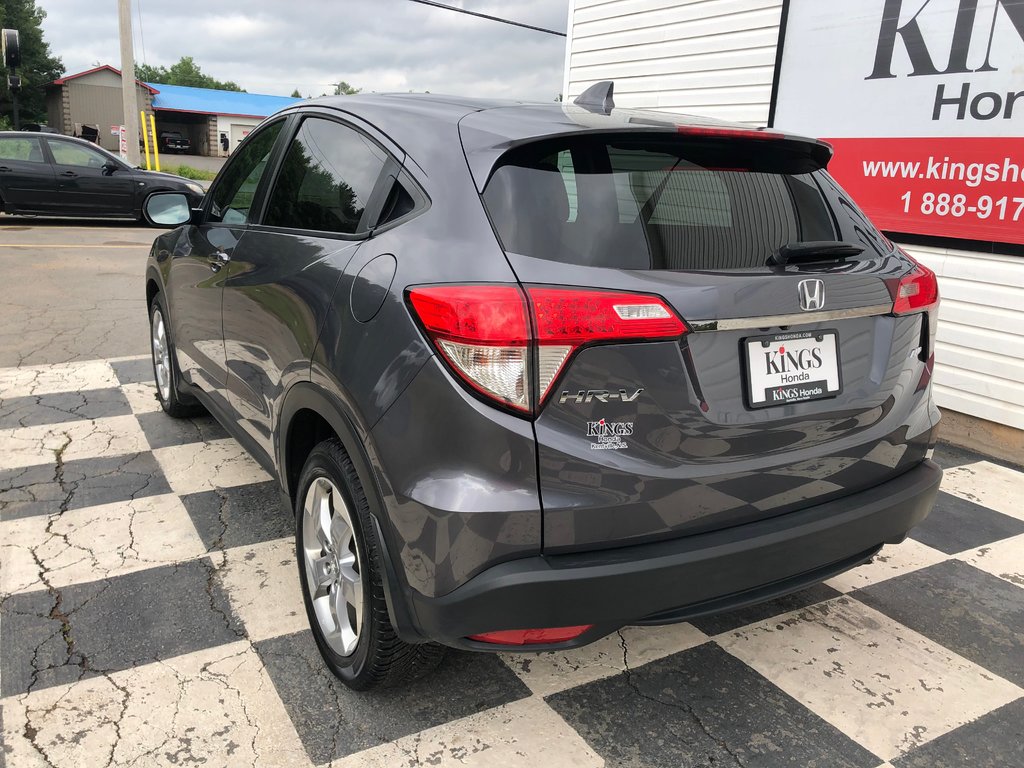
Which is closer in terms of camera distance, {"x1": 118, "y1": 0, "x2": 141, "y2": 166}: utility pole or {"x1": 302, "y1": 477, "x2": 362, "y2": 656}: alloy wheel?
{"x1": 302, "y1": 477, "x2": 362, "y2": 656}: alloy wheel

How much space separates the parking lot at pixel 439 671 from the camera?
212 cm

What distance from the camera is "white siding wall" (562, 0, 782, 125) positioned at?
5895mm

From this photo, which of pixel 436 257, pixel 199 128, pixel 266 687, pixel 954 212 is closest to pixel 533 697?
pixel 266 687

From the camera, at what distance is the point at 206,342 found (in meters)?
3.41

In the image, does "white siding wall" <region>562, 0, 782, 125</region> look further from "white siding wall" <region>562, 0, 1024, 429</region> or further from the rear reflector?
the rear reflector

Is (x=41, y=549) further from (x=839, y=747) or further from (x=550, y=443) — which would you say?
(x=839, y=747)

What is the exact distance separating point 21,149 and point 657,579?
14.5m

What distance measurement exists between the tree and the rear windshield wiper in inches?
2337

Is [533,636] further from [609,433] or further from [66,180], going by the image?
[66,180]

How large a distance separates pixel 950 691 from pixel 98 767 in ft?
7.87

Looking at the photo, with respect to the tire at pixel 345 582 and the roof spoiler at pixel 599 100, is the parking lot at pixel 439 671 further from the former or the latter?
the roof spoiler at pixel 599 100

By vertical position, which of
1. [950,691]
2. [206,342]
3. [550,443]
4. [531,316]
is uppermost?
[531,316]

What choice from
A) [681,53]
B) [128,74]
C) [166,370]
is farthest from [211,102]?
[166,370]

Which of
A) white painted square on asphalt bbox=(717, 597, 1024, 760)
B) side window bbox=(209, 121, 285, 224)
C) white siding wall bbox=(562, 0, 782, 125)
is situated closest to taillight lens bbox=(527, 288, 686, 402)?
white painted square on asphalt bbox=(717, 597, 1024, 760)
